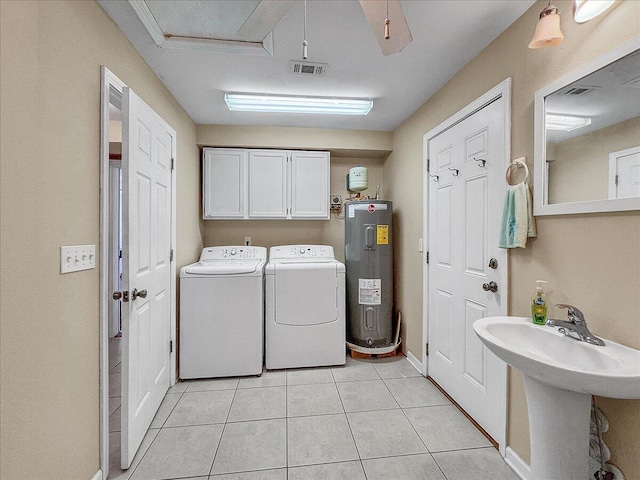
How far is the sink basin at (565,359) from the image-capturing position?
868mm

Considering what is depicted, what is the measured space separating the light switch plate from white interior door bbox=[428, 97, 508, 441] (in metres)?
2.14

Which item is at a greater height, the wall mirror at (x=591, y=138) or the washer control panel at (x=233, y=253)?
the wall mirror at (x=591, y=138)

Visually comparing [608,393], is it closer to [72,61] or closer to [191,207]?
[72,61]

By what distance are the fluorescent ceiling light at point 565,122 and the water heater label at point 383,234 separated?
1642 millimetres

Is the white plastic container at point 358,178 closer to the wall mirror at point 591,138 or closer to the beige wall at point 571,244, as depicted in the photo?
the beige wall at point 571,244

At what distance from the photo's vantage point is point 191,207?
2.84 metres

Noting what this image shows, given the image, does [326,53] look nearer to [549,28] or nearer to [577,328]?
[549,28]

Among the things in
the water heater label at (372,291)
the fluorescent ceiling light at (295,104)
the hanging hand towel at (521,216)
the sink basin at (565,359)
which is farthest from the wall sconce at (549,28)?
→ the water heater label at (372,291)

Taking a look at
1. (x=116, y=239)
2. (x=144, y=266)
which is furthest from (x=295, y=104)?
(x=116, y=239)

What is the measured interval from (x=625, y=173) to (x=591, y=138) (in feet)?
0.73

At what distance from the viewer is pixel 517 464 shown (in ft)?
4.99

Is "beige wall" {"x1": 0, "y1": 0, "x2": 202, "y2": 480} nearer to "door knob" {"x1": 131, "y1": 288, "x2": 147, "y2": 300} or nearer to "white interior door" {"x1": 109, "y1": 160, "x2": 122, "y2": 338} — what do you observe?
"door knob" {"x1": 131, "y1": 288, "x2": 147, "y2": 300}

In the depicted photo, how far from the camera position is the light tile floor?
1.54 metres

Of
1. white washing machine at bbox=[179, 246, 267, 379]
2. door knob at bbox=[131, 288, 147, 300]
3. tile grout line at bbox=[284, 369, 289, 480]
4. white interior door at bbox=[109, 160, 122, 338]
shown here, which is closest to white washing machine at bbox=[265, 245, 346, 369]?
white washing machine at bbox=[179, 246, 267, 379]
